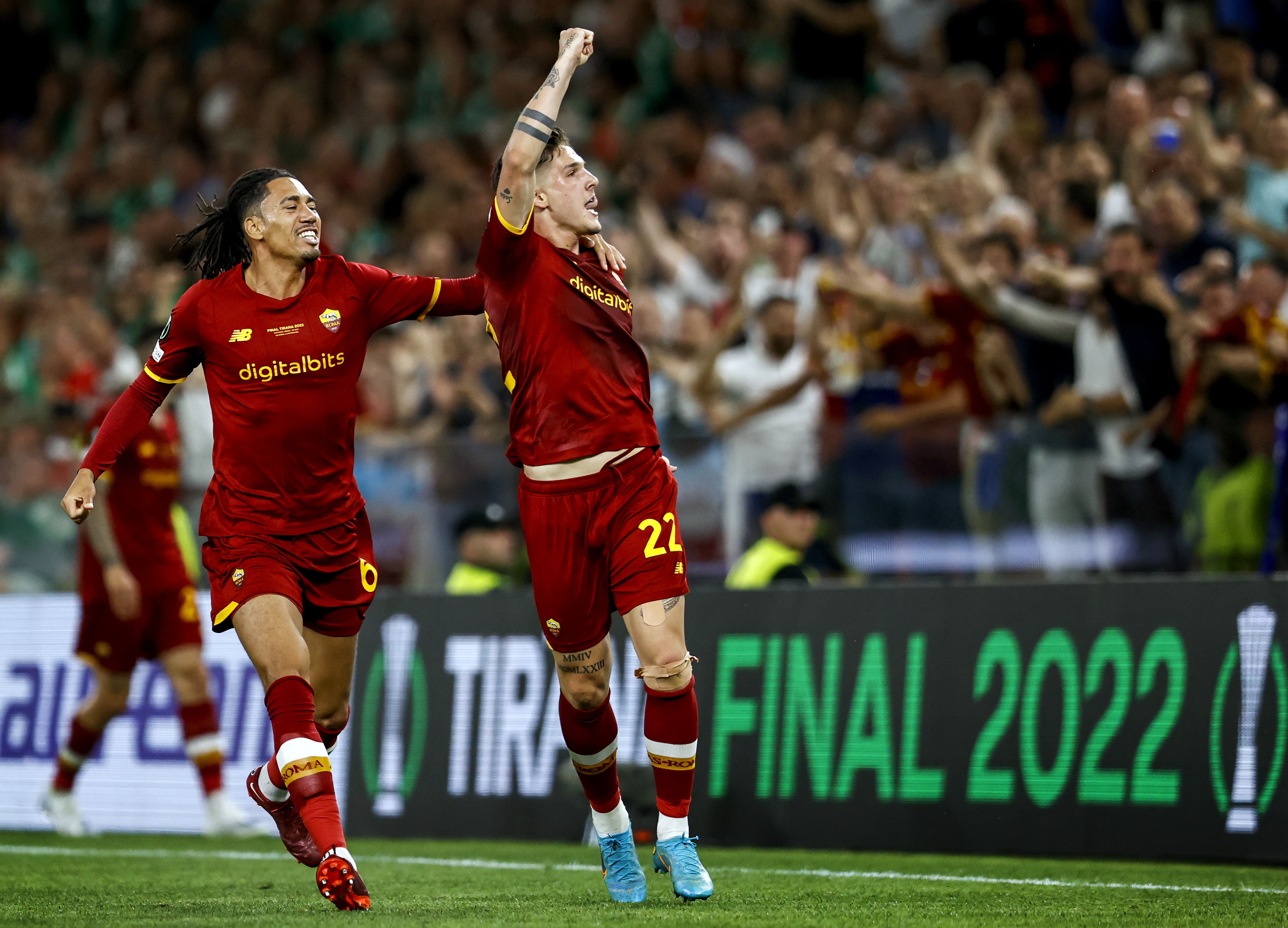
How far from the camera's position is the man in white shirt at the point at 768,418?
10945 mm

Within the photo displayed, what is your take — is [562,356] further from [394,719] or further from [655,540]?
[394,719]

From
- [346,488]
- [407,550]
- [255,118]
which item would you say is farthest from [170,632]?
[255,118]

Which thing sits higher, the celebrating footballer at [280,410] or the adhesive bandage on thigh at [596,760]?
the celebrating footballer at [280,410]

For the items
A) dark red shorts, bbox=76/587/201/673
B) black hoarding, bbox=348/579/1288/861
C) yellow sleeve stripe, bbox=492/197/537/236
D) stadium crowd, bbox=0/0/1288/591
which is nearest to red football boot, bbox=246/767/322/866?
yellow sleeve stripe, bbox=492/197/537/236

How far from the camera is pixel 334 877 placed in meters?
6.02

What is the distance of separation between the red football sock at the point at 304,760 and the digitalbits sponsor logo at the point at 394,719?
4.35 meters

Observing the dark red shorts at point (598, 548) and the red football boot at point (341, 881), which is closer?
the red football boot at point (341, 881)

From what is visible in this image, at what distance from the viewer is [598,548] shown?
6566mm

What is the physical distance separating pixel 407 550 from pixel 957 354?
399 centimetres

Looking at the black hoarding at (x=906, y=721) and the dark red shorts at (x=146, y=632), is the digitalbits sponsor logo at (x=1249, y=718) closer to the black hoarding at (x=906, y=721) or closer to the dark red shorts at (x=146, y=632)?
the black hoarding at (x=906, y=721)

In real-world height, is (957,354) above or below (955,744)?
above

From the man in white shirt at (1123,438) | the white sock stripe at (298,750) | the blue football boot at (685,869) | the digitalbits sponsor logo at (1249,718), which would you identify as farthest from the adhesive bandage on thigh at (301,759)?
the man in white shirt at (1123,438)

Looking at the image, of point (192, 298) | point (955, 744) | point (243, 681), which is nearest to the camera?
point (192, 298)

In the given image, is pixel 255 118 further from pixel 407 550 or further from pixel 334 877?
pixel 334 877
